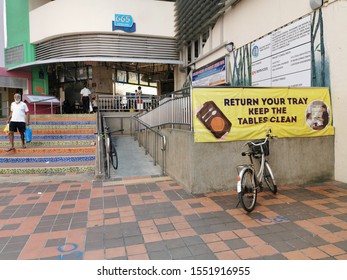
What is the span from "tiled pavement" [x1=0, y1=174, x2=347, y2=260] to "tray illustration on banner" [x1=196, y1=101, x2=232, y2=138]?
1161 mm

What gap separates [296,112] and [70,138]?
723 cm

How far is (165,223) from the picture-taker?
4070mm

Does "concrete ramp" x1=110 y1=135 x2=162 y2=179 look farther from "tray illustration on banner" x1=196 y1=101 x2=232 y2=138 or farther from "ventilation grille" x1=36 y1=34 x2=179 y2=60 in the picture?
"ventilation grille" x1=36 y1=34 x2=179 y2=60

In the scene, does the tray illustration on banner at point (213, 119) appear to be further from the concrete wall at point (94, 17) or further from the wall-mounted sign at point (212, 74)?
the concrete wall at point (94, 17)

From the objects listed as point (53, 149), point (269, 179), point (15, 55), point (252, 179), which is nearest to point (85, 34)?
point (15, 55)

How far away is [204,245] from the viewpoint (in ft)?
11.2

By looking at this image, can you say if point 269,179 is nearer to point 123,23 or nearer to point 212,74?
point 212,74

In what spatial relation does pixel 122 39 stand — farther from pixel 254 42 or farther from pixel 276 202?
pixel 276 202

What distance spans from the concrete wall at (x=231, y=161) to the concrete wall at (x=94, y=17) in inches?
388

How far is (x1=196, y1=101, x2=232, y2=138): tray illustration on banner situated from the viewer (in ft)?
17.6

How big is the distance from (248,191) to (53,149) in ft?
20.4

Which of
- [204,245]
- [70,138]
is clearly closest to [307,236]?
[204,245]

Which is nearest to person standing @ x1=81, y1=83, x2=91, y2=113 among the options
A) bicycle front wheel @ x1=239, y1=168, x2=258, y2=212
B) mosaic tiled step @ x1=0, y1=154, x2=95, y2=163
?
mosaic tiled step @ x1=0, y1=154, x2=95, y2=163

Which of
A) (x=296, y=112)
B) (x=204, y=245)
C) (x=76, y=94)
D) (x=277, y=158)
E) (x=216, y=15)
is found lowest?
(x=204, y=245)
